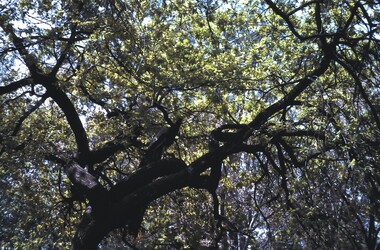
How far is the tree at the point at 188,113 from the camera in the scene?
18.3 ft

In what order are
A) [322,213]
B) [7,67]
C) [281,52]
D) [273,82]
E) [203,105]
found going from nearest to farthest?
[322,213], [7,67], [273,82], [281,52], [203,105]

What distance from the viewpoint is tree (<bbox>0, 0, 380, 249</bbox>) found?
5575mm

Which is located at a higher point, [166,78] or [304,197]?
[166,78]

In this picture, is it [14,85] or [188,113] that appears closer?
[14,85]

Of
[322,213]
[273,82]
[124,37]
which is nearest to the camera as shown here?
[322,213]

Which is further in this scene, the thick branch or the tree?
the thick branch

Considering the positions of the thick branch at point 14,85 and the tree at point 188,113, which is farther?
the thick branch at point 14,85

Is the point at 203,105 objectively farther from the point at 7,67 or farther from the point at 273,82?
the point at 7,67

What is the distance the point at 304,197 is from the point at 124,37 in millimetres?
4112

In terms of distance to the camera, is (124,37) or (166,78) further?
(166,78)

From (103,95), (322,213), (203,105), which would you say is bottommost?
(322,213)

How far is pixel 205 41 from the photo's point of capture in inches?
361

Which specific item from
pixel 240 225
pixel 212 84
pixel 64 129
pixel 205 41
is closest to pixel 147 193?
pixel 212 84

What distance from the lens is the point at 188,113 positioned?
8258 mm
